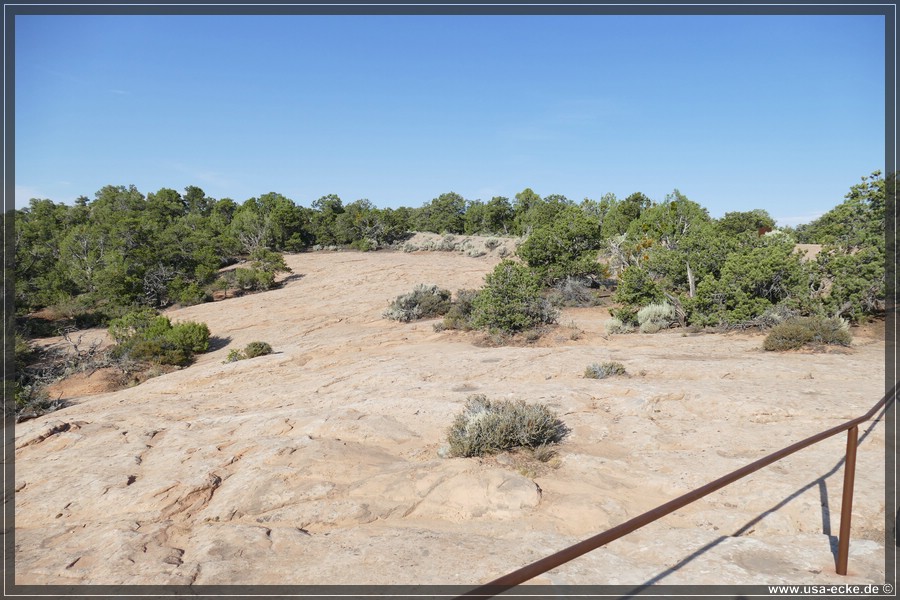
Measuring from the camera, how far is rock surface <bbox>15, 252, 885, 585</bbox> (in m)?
4.05

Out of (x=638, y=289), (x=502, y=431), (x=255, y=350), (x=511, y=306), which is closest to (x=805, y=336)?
(x=638, y=289)

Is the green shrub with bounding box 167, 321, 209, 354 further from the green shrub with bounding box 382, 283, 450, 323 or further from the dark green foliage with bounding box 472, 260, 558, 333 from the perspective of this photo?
the dark green foliage with bounding box 472, 260, 558, 333

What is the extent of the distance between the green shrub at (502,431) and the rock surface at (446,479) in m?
0.20

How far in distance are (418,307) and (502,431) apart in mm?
12714

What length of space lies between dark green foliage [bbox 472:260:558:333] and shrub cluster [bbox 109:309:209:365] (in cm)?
984

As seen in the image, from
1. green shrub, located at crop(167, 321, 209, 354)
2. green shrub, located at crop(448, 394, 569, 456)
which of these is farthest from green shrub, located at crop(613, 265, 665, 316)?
green shrub, located at crop(167, 321, 209, 354)

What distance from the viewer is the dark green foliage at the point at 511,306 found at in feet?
47.1

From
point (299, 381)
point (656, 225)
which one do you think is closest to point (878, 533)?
point (299, 381)

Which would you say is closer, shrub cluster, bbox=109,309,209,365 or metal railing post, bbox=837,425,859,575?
metal railing post, bbox=837,425,859,575

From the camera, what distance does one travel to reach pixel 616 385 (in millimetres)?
8539

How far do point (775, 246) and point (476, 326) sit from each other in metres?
9.28

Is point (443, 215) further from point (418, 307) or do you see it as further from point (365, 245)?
point (418, 307)

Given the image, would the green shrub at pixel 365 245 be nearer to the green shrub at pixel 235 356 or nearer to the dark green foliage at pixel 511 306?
the green shrub at pixel 235 356

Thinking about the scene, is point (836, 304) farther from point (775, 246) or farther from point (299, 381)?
point (299, 381)
